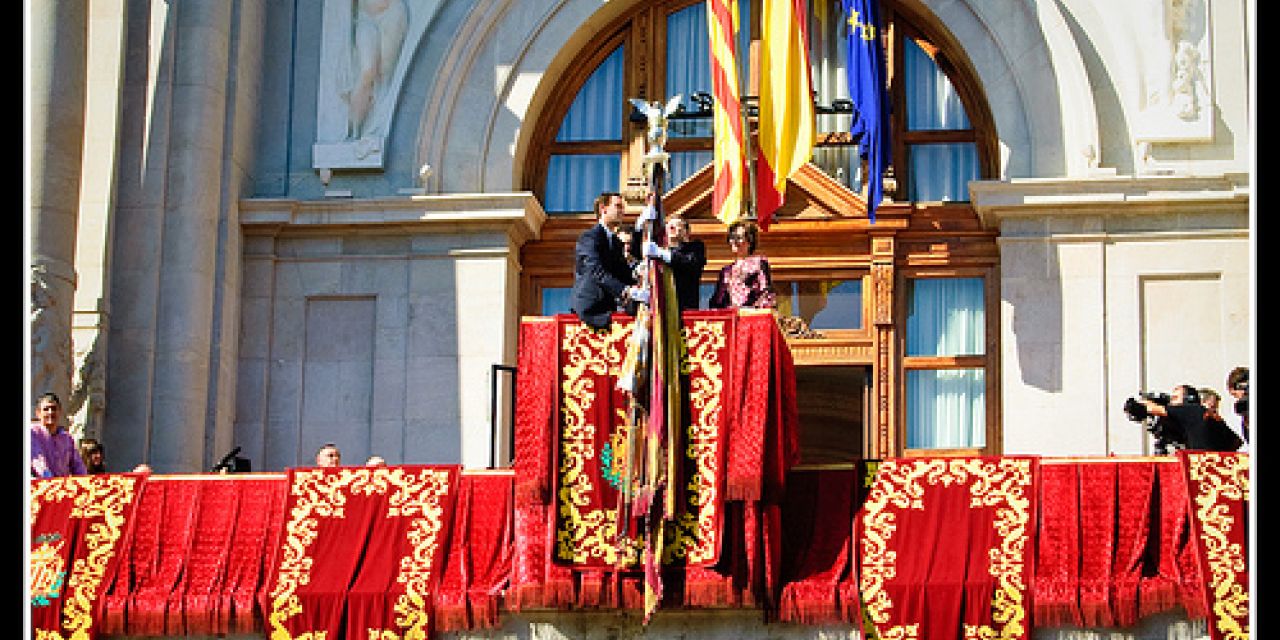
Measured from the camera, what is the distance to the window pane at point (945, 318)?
18.2 m

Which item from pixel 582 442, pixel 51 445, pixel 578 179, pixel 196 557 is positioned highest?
pixel 578 179

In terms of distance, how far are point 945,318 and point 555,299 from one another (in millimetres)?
3596

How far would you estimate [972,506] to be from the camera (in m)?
13.9

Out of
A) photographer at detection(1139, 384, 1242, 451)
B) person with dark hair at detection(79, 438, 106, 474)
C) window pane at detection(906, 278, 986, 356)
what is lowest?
person with dark hair at detection(79, 438, 106, 474)

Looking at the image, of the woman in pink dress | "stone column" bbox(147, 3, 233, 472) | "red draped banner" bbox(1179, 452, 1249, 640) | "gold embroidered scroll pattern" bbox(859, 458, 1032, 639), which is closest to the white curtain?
the woman in pink dress

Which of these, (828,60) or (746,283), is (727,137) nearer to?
(746,283)

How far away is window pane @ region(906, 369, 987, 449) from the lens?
17984 millimetres

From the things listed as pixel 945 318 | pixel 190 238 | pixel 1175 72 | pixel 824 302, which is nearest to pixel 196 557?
pixel 190 238

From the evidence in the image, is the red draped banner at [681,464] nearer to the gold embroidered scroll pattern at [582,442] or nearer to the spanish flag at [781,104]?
the gold embroidered scroll pattern at [582,442]

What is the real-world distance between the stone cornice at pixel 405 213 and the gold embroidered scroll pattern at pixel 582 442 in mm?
4380

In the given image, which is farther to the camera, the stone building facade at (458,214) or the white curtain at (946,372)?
the white curtain at (946,372)

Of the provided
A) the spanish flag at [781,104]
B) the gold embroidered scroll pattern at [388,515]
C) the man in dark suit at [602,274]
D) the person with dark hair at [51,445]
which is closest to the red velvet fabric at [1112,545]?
the man in dark suit at [602,274]

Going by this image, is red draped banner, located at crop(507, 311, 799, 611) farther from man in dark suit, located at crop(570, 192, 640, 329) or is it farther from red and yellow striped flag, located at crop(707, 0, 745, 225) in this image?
red and yellow striped flag, located at crop(707, 0, 745, 225)

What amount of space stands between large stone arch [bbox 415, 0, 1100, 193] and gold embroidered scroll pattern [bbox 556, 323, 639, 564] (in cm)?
479
